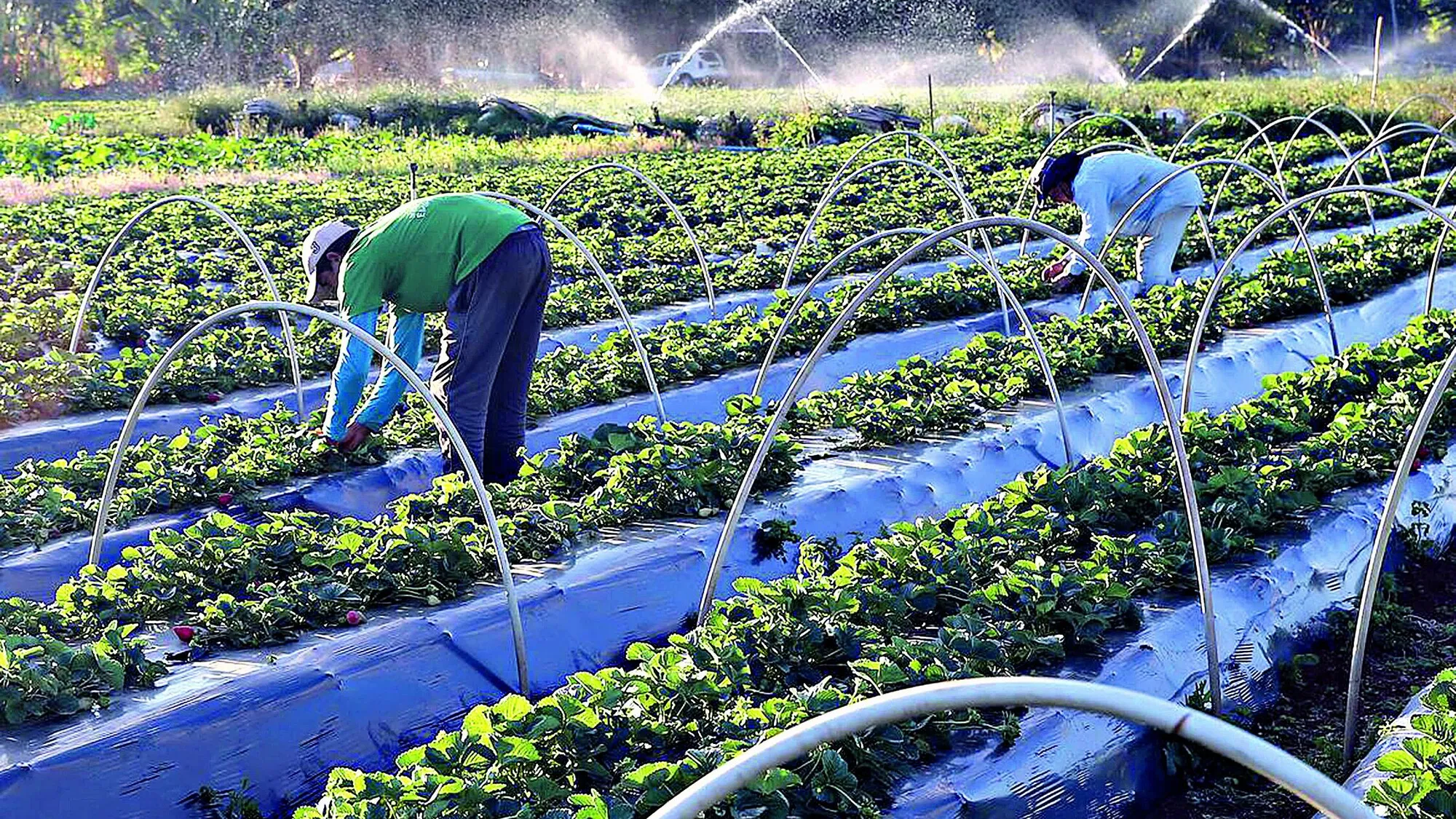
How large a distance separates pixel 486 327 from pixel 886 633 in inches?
98.4

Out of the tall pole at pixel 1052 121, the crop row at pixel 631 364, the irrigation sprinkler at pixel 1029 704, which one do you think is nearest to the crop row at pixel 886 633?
the irrigation sprinkler at pixel 1029 704

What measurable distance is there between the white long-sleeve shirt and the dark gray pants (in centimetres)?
518

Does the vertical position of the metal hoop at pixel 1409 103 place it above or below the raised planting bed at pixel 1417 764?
above

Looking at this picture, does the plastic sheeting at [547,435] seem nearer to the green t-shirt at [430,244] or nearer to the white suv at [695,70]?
the green t-shirt at [430,244]

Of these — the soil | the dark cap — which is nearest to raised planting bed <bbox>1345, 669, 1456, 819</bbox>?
the soil

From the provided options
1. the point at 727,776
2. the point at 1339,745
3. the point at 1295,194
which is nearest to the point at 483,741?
the point at 727,776

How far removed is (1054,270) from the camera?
36.0 feet

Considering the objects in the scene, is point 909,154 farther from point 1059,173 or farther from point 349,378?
point 349,378

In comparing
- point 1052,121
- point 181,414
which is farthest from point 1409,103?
point 181,414

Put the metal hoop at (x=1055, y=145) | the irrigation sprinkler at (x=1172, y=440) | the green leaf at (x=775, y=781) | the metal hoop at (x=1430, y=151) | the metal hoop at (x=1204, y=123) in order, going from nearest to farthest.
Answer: the green leaf at (x=775, y=781) → the irrigation sprinkler at (x=1172, y=440) → the metal hoop at (x=1055, y=145) → the metal hoop at (x=1204, y=123) → the metal hoop at (x=1430, y=151)

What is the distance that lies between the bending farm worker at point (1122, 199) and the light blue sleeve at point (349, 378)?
18.0 ft

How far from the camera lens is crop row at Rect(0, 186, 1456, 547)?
20.6 ft

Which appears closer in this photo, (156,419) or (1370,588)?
(1370,588)

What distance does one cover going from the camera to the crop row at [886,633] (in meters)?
3.59
